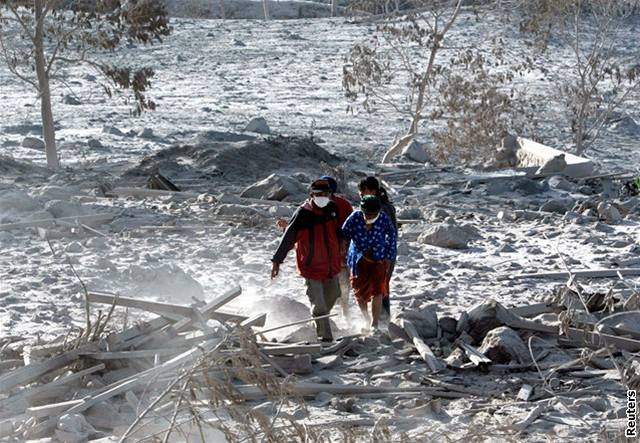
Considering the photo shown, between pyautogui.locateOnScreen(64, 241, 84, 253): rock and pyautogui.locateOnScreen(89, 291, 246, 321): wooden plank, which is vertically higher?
pyautogui.locateOnScreen(89, 291, 246, 321): wooden plank

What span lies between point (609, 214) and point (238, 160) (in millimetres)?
6297

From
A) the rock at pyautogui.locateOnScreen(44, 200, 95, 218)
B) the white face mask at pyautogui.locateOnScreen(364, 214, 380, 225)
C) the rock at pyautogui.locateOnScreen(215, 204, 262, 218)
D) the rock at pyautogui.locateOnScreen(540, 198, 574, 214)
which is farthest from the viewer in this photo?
the rock at pyautogui.locateOnScreen(540, 198, 574, 214)

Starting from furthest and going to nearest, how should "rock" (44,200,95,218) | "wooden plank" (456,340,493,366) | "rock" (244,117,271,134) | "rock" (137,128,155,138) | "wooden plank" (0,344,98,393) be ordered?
"rock" (244,117,271,134) → "rock" (137,128,155,138) → "rock" (44,200,95,218) → "wooden plank" (456,340,493,366) → "wooden plank" (0,344,98,393)

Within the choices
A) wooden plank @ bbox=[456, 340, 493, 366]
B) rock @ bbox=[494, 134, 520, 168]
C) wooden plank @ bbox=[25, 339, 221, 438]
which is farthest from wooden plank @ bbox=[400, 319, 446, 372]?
rock @ bbox=[494, 134, 520, 168]

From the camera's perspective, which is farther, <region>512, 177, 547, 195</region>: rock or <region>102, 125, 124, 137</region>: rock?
<region>102, 125, 124, 137</region>: rock

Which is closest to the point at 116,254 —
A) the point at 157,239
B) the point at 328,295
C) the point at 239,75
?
the point at 157,239

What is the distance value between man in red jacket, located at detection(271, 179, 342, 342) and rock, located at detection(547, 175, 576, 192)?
7.99 metres

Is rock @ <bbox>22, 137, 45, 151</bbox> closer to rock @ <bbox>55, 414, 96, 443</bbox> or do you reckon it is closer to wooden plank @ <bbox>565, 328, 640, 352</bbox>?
wooden plank @ <bbox>565, 328, 640, 352</bbox>

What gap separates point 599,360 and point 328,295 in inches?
80.6

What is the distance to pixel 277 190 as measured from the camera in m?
14.2

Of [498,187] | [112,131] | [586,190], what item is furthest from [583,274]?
[112,131]

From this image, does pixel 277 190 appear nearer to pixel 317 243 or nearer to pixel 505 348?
pixel 317 243

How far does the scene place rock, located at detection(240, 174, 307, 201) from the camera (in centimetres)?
1422

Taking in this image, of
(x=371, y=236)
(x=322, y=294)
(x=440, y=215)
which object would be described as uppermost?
(x=371, y=236)
